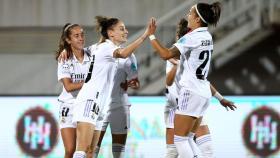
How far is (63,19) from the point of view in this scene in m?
11.4

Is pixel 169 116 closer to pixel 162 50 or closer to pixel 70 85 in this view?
pixel 70 85

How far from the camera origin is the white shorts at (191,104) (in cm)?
593

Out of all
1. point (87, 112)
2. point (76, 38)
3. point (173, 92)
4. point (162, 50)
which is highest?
point (76, 38)

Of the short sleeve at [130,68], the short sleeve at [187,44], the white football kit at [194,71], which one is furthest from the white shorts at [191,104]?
the short sleeve at [130,68]

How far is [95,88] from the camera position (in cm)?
611

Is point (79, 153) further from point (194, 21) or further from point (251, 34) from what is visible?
point (251, 34)

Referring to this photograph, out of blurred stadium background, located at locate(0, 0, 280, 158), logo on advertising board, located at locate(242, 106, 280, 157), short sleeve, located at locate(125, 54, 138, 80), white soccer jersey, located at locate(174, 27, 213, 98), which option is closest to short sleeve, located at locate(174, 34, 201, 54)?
white soccer jersey, located at locate(174, 27, 213, 98)

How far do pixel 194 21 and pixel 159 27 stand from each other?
4689 millimetres

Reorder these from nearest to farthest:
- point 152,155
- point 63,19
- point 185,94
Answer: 1. point 185,94
2. point 152,155
3. point 63,19

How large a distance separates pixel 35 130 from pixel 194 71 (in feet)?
9.70

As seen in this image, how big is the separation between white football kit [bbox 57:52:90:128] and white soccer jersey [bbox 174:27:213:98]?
3.17ft

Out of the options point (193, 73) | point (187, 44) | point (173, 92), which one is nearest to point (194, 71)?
point (193, 73)

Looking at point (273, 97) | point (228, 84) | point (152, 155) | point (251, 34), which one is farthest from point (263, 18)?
point (152, 155)

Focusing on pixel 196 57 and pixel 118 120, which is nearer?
pixel 196 57
